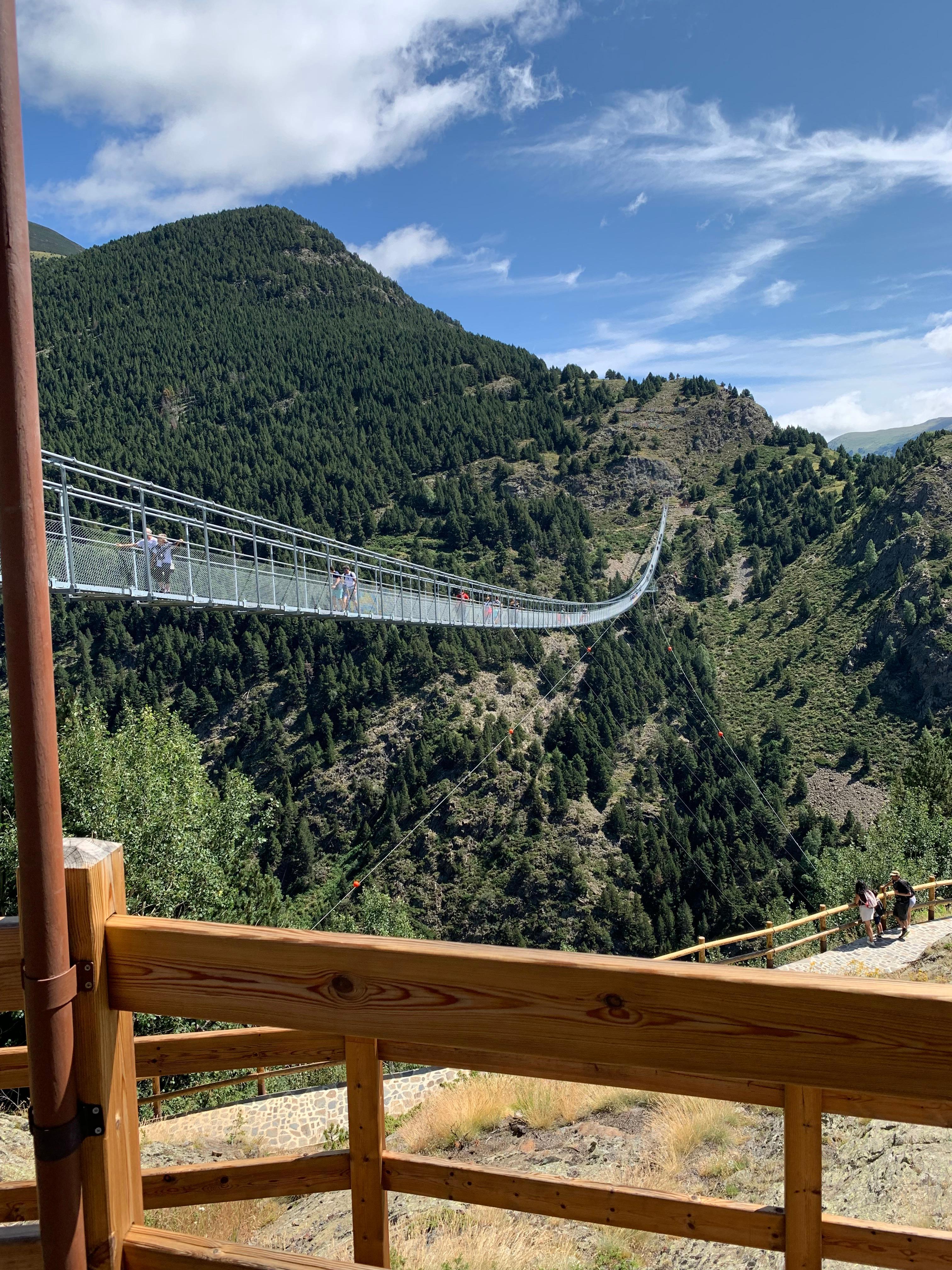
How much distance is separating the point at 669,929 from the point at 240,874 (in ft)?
72.5

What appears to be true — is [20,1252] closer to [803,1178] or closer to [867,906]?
[803,1178]

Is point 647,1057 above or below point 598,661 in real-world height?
above

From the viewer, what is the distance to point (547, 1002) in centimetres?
96

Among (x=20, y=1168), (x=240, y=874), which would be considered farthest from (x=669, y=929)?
(x=20, y=1168)

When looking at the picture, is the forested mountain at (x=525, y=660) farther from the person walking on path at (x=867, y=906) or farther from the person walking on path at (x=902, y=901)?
the person walking on path at (x=902, y=901)

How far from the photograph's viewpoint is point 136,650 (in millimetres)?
50656

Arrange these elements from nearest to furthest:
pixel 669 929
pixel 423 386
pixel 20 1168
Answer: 1. pixel 20 1168
2. pixel 669 929
3. pixel 423 386

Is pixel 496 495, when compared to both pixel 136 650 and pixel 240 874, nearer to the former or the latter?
pixel 136 650

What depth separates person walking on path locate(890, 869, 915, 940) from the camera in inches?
381

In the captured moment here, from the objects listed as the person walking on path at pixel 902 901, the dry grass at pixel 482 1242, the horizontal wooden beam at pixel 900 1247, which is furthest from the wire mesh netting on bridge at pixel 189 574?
the person walking on path at pixel 902 901

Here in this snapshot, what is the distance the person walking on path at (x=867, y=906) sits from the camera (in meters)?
9.71

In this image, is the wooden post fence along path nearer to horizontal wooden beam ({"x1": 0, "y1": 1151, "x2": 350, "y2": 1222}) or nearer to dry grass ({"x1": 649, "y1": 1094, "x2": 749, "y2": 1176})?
horizontal wooden beam ({"x1": 0, "y1": 1151, "x2": 350, "y2": 1222})

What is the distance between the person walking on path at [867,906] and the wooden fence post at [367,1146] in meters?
9.73

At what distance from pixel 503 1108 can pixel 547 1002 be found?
12.1 feet
